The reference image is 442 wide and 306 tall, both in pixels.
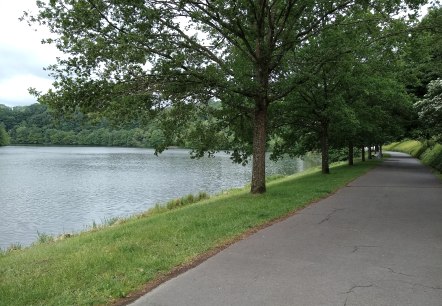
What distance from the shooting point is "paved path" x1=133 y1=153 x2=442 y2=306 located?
16.7ft

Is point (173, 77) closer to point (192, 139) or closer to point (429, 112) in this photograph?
point (192, 139)

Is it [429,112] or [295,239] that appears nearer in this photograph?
[295,239]

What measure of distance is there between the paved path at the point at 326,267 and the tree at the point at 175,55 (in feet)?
17.7

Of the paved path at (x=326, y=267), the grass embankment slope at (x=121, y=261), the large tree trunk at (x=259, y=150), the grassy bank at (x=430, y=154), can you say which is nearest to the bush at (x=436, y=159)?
the grassy bank at (x=430, y=154)

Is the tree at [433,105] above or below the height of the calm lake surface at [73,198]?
above

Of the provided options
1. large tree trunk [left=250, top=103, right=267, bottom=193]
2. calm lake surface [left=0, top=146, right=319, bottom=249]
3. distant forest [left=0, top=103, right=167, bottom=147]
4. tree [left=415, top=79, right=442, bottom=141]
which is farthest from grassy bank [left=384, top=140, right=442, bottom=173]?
distant forest [left=0, top=103, right=167, bottom=147]

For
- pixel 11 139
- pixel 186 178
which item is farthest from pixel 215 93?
pixel 11 139

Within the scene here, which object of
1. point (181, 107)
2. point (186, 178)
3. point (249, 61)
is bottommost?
point (186, 178)

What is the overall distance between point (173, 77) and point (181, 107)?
177 cm

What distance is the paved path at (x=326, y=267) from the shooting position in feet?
16.7

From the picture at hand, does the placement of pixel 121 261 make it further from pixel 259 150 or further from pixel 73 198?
pixel 73 198

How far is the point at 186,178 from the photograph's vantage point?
121ft

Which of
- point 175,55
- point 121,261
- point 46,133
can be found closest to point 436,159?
point 175,55

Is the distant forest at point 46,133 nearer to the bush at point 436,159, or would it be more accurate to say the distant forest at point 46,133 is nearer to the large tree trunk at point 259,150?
the bush at point 436,159
